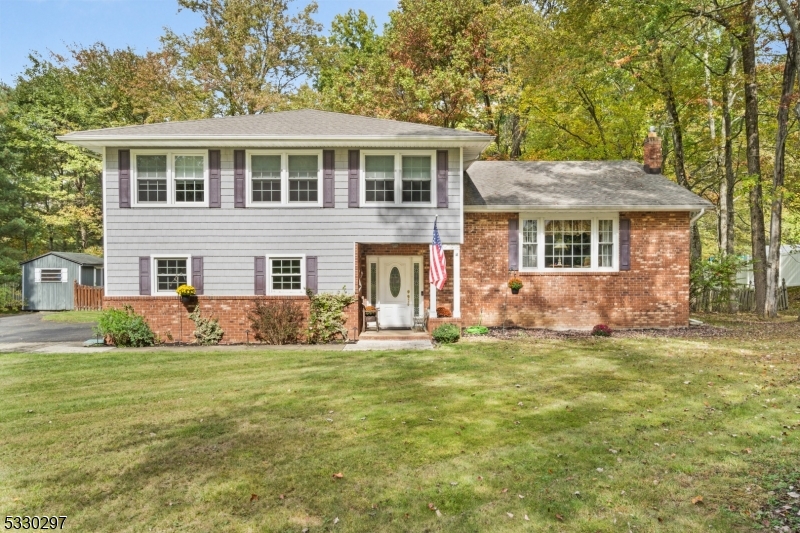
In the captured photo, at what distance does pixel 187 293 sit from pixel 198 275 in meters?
0.67

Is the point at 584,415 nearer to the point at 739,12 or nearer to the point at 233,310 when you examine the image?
the point at 233,310

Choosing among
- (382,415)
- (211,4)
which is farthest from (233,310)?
(211,4)

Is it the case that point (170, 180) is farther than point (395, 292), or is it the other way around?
point (395, 292)

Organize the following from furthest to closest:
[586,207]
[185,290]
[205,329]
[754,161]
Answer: [754,161] → [586,207] → [205,329] → [185,290]

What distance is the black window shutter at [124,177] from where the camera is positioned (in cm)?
1270

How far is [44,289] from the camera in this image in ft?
73.9

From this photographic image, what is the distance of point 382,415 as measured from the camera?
20.5 feet

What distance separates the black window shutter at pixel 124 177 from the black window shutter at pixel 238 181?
2770mm

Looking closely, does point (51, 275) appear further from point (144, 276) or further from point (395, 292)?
point (395, 292)

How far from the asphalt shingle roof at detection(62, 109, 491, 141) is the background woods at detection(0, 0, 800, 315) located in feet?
22.8

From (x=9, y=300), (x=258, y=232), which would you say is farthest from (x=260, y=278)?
(x=9, y=300)

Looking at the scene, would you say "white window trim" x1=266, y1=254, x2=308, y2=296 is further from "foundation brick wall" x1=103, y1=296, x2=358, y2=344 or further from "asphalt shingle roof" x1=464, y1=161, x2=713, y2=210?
"asphalt shingle roof" x1=464, y1=161, x2=713, y2=210

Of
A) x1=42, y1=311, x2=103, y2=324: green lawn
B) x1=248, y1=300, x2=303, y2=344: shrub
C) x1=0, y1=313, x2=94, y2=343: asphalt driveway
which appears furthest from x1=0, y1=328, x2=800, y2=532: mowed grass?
x1=42, y1=311, x2=103, y2=324: green lawn

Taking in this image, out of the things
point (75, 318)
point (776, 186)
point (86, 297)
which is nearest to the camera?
point (776, 186)
